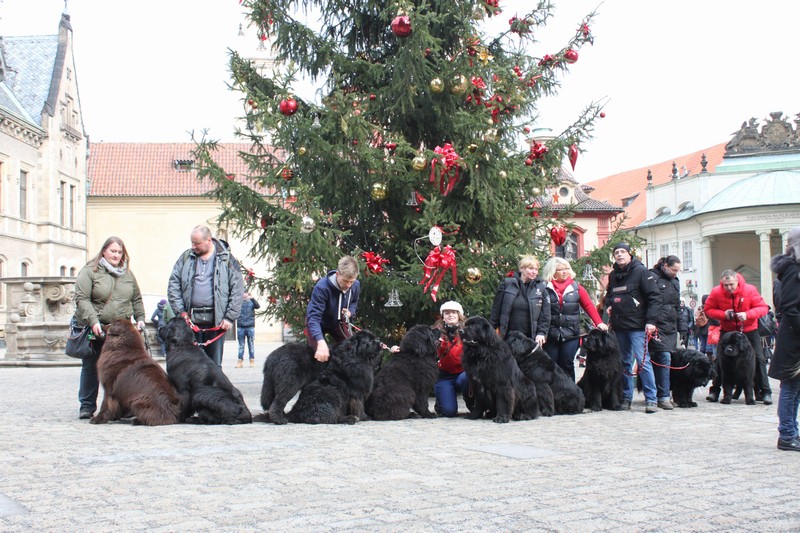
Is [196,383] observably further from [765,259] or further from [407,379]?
[765,259]

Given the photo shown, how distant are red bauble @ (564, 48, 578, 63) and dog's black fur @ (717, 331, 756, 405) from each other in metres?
4.12

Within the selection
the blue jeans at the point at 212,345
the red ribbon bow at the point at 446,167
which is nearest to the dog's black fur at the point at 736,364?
the red ribbon bow at the point at 446,167

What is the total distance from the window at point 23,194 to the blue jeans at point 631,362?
36.8 meters

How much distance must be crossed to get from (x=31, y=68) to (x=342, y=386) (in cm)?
4182

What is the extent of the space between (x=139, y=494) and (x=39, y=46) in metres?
45.6

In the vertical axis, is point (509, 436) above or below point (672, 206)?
below

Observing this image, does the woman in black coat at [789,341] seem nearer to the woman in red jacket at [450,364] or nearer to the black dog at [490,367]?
the black dog at [490,367]

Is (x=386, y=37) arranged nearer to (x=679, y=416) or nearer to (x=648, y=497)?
(x=679, y=416)

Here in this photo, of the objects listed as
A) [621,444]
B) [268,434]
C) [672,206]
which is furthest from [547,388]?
[672,206]

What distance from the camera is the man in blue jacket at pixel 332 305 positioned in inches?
333

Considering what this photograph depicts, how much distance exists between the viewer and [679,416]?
937 cm

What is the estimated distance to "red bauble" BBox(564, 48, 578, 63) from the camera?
37.6 feet

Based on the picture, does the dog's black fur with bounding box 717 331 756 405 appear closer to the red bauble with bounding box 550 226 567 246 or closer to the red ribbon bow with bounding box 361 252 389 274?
the red bauble with bounding box 550 226 567 246

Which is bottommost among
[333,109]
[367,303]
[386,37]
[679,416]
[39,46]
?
[679,416]
